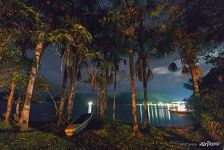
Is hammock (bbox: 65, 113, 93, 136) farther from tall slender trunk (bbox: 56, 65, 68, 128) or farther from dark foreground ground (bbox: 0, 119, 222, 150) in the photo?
tall slender trunk (bbox: 56, 65, 68, 128)

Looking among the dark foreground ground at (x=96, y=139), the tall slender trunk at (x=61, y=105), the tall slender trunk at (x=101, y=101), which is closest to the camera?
the dark foreground ground at (x=96, y=139)

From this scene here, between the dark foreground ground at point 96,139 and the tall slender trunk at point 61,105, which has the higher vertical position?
the tall slender trunk at point 61,105

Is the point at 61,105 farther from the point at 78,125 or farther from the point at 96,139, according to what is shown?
the point at 96,139

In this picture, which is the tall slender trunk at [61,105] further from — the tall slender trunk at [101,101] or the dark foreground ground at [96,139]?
the tall slender trunk at [101,101]

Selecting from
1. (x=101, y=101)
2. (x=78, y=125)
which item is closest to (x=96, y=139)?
(x=78, y=125)

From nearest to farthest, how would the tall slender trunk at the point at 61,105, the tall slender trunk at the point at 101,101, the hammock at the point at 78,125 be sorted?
the hammock at the point at 78,125
the tall slender trunk at the point at 61,105
the tall slender trunk at the point at 101,101

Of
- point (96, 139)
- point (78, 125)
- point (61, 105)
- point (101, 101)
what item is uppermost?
Answer: point (101, 101)

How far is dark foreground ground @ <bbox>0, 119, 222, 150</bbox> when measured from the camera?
19.5 metres

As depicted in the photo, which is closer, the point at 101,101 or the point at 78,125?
the point at 78,125

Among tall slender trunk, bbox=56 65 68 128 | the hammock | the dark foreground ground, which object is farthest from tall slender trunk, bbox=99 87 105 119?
the dark foreground ground

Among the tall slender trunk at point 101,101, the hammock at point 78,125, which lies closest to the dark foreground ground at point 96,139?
the hammock at point 78,125

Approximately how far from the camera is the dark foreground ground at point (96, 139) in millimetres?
19484

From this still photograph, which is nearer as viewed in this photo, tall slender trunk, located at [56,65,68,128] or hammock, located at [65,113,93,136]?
hammock, located at [65,113,93,136]

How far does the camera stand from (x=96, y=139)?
2356 cm
